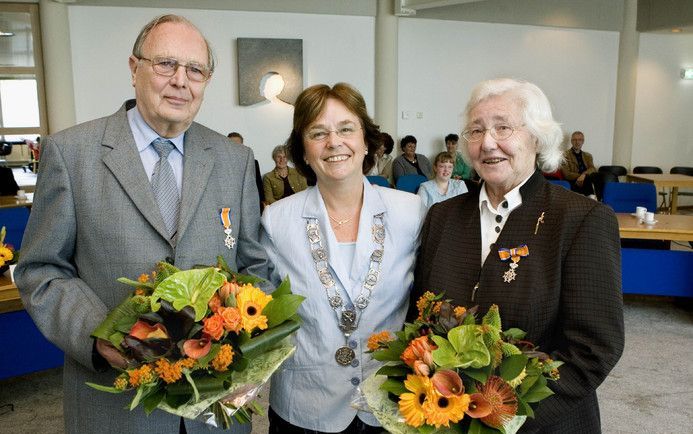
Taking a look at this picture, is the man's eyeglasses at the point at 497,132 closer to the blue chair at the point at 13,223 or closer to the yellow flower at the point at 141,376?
the yellow flower at the point at 141,376

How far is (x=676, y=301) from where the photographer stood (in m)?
6.12

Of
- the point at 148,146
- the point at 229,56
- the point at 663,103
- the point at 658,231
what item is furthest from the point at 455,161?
the point at 148,146

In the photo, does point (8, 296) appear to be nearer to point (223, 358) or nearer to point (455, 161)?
point (223, 358)

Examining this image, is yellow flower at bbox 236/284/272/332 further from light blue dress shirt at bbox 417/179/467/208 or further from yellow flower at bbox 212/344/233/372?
light blue dress shirt at bbox 417/179/467/208

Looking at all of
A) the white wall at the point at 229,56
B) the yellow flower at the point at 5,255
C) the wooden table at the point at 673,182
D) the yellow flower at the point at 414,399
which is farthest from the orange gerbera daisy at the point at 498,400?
the wooden table at the point at 673,182

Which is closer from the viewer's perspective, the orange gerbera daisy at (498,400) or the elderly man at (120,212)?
the orange gerbera daisy at (498,400)

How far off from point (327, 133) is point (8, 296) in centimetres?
258

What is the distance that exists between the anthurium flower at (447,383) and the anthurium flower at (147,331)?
23.2 inches

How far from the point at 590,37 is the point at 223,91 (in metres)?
8.00

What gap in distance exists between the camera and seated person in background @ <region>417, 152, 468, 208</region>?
20.4 ft

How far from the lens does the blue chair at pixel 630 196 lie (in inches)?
269

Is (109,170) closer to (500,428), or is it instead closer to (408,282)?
(408,282)

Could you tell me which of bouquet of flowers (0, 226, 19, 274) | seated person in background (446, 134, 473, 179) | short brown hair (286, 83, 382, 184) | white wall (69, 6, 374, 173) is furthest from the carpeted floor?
white wall (69, 6, 374, 173)

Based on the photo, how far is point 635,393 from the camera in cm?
412
